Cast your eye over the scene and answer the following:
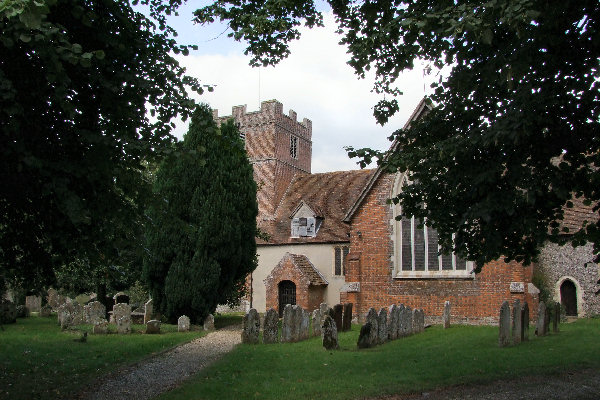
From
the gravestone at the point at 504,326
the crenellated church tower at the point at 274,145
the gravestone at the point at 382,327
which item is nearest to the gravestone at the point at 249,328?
the gravestone at the point at 382,327

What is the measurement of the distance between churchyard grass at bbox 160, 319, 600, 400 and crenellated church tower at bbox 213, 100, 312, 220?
2257 centimetres

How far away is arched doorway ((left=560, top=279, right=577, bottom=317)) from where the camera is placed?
2223 centimetres

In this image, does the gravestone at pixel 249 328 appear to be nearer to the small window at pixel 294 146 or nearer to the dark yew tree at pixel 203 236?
the dark yew tree at pixel 203 236

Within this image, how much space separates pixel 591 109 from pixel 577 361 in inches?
249

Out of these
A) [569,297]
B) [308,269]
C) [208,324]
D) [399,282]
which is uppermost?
[308,269]

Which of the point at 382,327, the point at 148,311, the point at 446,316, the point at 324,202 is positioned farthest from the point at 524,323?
the point at 324,202

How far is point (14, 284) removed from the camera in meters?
9.98

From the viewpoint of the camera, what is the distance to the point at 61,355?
488 inches

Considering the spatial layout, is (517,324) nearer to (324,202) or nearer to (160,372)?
(160,372)

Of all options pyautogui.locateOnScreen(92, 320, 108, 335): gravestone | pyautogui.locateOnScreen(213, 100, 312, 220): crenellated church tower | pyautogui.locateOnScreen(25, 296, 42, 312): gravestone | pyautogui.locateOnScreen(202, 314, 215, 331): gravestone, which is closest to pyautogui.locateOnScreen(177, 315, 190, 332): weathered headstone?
pyautogui.locateOnScreen(202, 314, 215, 331): gravestone

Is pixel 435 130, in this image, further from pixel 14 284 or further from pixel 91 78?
pixel 14 284

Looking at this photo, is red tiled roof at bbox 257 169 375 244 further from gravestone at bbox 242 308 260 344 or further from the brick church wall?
gravestone at bbox 242 308 260 344

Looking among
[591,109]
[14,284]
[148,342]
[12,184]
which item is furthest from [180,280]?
[591,109]

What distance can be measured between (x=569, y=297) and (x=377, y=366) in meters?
14.9
